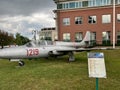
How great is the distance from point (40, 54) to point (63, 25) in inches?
1330

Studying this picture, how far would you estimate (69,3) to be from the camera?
1972 inches

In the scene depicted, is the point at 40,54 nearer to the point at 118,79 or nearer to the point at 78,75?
the point at 78,75

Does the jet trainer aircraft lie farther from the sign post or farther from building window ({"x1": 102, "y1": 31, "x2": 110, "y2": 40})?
building window ({"x1": 102, "y1": 31, "x2": 110, "y2": 40})

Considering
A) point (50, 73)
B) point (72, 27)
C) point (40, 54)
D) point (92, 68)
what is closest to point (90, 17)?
point (72, 27)

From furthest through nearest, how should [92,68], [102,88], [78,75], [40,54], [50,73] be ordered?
1. [40,54]
2. [50,73]
3. [78,75]
4. [102,88]
5. [92,68]

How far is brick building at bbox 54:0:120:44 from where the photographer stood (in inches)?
1828

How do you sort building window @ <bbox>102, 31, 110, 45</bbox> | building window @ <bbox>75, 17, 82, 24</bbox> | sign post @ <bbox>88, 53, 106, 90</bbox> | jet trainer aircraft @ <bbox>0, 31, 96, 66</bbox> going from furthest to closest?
1. building window @ <bbox>75, 17, 82, 24</bbox>
2. building window @ <bbox>102, 31, 110, 45</bbox>
3. jet trainer aircraft @ <bbox>0, 31, 96, 66</bbox>
4. sign post @ <bbox>88, 53, 106, 90</bbox>

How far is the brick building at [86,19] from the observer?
152 feet

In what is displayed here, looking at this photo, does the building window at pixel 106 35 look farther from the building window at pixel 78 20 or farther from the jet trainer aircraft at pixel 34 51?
the jet trainer aircraft at pixel 34 51

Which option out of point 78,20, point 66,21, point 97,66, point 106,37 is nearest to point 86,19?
point 78,20

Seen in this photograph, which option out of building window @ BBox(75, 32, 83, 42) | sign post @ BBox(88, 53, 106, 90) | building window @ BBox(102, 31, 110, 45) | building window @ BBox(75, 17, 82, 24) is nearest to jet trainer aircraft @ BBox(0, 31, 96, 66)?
sign post @ BBox(88, 53, 106, 90)

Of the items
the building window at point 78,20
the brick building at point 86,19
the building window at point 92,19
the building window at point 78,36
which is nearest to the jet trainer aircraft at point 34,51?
the brick building at point 86,19

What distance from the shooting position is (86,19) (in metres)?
48.6

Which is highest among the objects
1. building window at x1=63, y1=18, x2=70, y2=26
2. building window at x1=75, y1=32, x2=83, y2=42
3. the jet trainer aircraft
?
building window at x1=63, y1=18, x2=70, y2=26
